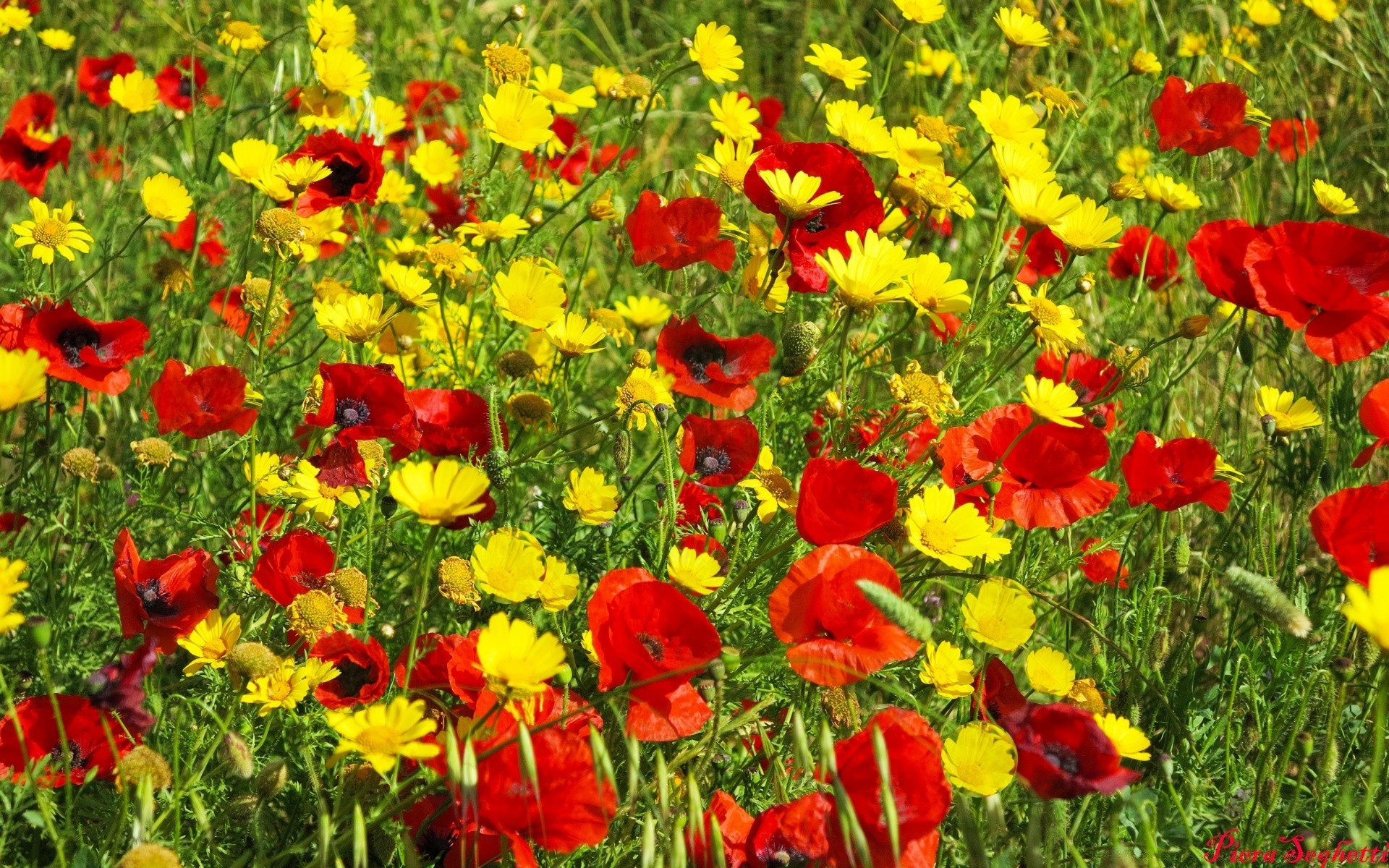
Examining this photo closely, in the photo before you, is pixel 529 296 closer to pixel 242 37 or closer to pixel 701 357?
pixel 701 357

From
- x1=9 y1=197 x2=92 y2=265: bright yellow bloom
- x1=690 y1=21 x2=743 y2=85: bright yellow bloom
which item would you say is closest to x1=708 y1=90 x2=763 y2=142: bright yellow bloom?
x1=690 y1=21 x2=743 y2=85: bright yellow bloom

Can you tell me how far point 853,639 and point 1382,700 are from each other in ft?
1.67

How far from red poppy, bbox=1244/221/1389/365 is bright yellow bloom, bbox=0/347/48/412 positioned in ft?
4.89

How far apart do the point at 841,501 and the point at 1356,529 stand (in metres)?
0.59

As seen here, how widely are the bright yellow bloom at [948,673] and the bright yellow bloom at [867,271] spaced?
451 millimetres

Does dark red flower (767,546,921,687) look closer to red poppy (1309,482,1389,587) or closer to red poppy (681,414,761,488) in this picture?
red poppy (681,414,761,488)

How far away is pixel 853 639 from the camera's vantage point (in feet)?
4.64

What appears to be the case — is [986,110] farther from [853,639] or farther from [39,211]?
[39,211]

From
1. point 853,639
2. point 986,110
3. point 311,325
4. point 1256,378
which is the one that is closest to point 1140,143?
point 1256,378

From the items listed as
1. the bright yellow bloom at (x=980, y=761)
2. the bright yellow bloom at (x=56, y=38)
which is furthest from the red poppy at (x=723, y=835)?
the bright yellow bloom at (x=56, y=38)

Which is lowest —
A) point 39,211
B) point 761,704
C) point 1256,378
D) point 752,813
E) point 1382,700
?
point 1256,378

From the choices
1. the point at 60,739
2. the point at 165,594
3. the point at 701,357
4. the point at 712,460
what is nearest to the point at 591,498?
the point at 712,460

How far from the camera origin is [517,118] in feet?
6.88

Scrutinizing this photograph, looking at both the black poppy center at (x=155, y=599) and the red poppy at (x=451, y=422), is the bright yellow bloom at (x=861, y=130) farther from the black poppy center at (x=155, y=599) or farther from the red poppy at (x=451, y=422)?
the black poppy center at (x=155, y=599)
